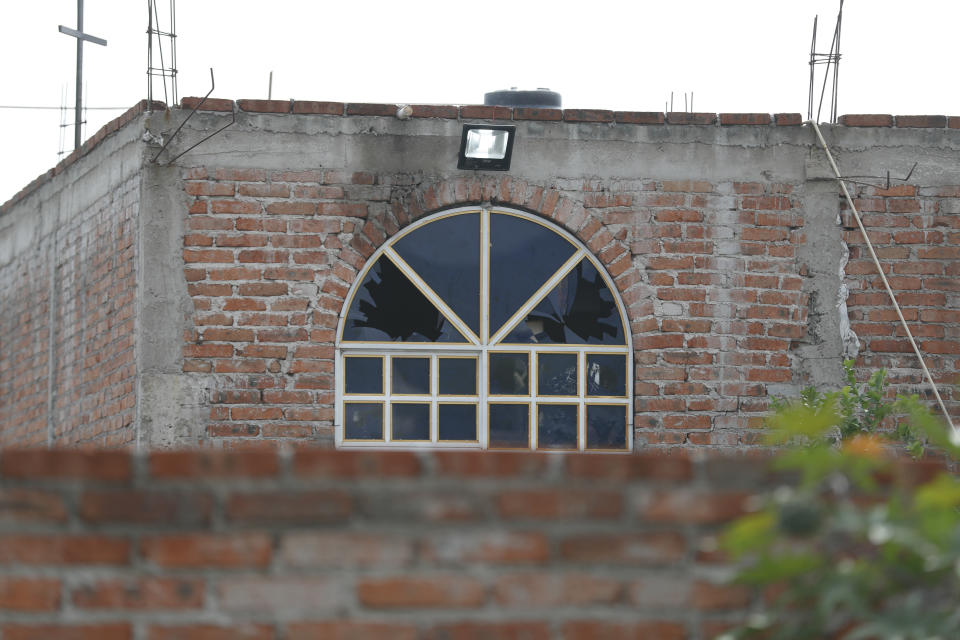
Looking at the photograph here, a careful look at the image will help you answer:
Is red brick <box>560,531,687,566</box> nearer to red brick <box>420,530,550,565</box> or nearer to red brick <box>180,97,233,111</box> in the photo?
red brick <box>420,530,550,565</box>

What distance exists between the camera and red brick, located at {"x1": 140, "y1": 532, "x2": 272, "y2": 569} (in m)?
2.53

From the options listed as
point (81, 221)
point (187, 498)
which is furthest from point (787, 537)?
point (81, 221)

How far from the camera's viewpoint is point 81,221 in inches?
349

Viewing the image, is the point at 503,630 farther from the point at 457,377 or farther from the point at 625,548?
the point at 457,377

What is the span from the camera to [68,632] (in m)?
2.54

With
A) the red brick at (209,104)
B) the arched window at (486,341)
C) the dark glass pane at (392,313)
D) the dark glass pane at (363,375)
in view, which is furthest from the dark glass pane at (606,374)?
the red brick at (209,104)

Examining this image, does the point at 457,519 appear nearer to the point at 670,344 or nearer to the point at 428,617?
the point at 428,617

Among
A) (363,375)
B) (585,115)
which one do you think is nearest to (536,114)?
(585,115)

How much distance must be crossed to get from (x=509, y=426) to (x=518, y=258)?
0.98 meters

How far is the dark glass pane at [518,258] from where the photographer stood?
8.20 metres

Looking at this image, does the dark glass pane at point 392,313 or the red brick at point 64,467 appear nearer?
the red brick at point 64,467

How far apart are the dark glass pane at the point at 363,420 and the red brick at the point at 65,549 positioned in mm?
5391

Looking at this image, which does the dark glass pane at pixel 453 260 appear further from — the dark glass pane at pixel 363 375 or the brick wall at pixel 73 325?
the brick wall at pixel 73 325

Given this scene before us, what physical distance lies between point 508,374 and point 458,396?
32 cm
